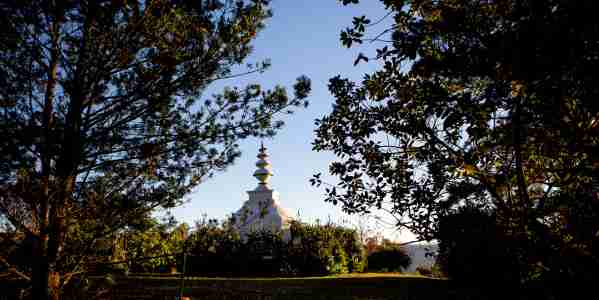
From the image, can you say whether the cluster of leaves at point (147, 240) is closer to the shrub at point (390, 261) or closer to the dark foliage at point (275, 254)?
the dark foliage at point (275, 254)

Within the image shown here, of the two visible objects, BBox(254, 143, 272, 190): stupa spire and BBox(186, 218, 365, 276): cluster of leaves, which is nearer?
BBox(186, 218, 365, 276): cluster of leaves

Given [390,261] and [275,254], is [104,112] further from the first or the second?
[390,261]

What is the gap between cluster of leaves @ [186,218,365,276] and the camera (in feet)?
51.1

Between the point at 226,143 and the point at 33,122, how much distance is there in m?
2.44

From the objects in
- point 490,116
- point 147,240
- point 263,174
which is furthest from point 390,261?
point 490,116

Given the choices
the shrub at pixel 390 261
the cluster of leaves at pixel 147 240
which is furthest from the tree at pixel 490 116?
the shrub at pixel 390 261

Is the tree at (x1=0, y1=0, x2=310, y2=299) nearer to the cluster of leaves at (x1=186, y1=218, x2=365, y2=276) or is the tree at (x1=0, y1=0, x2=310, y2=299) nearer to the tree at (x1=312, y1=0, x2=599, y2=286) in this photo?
the tree at (x1=312, y1=0, x2=599, y2=286)

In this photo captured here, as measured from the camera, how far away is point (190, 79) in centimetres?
599

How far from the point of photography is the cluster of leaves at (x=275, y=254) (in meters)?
15.6

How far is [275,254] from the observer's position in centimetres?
1584

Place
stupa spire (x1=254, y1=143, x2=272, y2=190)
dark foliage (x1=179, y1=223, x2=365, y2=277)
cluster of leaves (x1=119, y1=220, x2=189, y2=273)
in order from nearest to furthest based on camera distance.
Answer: cluster of leaves (x1=119, y1=220, x2=189, y2=273) < dark foliage (x1=179, y1=223, x2=365, y2=277) < stupa spire (x1=254, y1=143, x2=272, y2=190)

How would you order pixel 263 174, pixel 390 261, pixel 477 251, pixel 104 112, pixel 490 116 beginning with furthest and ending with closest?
1. pixel 263 174
2. pixel 390 261
3. pixel 477 251
4. pixel 104 112
5. pixel 490 116

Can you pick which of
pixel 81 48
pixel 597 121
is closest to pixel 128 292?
pixel 81 48

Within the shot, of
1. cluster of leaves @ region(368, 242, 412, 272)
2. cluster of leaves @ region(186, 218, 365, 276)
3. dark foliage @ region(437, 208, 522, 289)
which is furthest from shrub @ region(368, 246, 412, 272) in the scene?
dark foliage @ region(437, 208, 522, 289)
